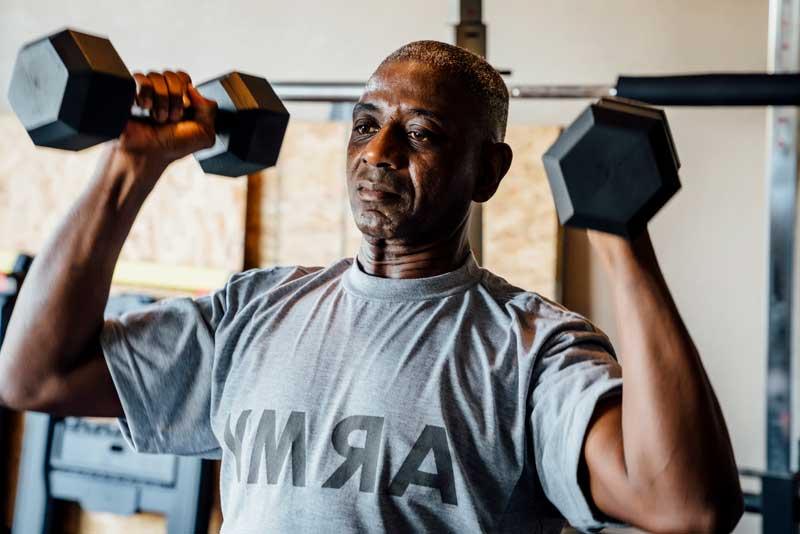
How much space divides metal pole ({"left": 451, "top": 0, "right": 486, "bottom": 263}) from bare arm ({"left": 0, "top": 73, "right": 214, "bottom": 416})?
1.34 m

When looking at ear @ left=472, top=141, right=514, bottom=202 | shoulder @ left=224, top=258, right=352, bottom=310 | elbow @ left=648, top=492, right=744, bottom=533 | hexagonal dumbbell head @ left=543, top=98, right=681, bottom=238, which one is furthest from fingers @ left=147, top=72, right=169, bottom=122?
elbow @ left=648, top=492, right=744, bottom=533

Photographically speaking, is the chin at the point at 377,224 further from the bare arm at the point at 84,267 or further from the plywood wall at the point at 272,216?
the plywood wall at the point at 272,216

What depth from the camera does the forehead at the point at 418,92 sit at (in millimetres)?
1422

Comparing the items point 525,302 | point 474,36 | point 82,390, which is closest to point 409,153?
point 525,302

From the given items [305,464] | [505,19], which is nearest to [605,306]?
[505,19]

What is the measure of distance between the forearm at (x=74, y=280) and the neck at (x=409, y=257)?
362mm

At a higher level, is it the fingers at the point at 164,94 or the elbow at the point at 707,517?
the fingers at the point at 164,94

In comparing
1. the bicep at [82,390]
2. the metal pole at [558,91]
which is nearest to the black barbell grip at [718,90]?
the metal pole at [558,91]

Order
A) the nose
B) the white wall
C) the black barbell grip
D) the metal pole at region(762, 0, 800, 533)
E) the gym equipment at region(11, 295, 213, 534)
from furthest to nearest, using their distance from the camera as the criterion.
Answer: the gym equipment at region(11, 295, 213, 534), the white wall, the metal pole at region(762, 0, 800, 533), the black barbell grip, the nose

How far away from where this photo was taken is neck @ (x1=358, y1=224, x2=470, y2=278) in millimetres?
1475

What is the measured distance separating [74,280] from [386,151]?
52cm

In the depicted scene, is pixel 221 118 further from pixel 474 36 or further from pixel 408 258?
pixel 474 36

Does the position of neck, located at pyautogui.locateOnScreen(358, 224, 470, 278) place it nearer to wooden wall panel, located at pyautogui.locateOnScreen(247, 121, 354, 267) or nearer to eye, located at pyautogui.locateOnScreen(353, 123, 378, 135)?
eye, located at pyautogui.locateOnScreen(353, 123, 378, 135)

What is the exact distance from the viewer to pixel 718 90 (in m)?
2.50
